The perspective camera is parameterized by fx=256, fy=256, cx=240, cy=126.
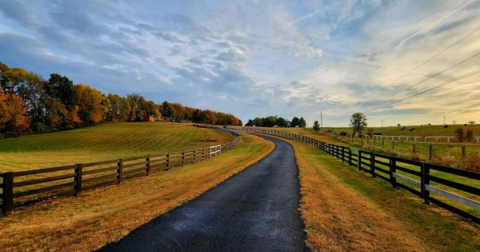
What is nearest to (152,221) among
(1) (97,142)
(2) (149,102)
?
(1) (97,142)

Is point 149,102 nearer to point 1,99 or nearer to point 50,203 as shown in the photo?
point 1,99

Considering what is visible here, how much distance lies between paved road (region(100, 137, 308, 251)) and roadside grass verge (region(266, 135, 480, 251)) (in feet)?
1.66

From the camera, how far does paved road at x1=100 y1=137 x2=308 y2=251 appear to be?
5.09 metres

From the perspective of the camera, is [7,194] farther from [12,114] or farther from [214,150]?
[12,114]

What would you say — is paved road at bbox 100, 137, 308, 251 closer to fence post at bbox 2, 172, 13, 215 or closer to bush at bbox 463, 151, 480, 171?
fence post at bbox 2, 172, 13, 215

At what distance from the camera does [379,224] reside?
21.8 ft

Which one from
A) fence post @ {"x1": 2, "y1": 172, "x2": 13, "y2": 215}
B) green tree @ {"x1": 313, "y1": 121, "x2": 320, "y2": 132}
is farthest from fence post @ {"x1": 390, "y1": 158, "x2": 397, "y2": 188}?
green tree @ {"x1": 313, "y1": 121, "x2": 320, "y2": 132}

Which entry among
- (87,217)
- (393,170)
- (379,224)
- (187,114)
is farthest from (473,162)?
(187,114)

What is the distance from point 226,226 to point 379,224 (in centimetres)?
397

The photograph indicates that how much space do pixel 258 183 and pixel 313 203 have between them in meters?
3.78

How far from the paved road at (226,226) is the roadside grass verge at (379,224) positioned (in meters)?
0.51

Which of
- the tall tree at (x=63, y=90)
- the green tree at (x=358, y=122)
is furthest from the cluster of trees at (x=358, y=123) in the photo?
the tall tree at (x=63, y=90)

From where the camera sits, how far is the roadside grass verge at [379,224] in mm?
5391

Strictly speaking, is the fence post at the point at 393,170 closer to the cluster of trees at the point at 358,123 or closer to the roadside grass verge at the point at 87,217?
the roadside grass verge at the point at 87,217
